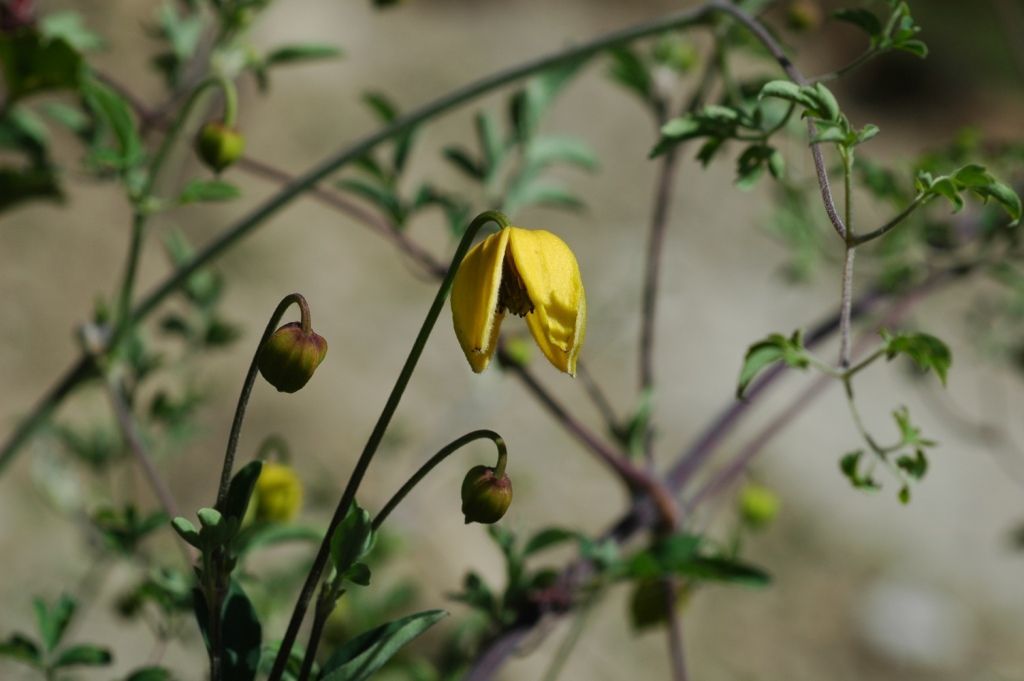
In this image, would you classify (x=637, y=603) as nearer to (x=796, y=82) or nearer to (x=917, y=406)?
(x=796, y=82)

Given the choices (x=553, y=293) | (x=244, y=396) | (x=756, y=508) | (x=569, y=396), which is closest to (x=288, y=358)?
(x=244, y=396)

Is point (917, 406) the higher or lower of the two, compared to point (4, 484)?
higher

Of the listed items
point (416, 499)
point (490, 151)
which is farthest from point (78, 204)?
point (490, 151)

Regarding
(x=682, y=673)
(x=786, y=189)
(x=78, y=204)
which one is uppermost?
(x=78, y=204)

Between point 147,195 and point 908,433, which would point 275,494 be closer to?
point 147,195

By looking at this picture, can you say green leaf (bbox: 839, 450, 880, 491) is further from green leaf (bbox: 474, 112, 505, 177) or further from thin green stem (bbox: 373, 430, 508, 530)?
green leaf (bbox: 474, 112, 505, 177)

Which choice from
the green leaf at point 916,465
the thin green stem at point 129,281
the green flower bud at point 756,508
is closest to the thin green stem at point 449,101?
the thin green stem at point 129,281

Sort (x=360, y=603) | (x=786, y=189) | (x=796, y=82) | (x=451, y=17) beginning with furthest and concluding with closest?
(x=451, y=17) < (x=360, y=603) < (x=786, y=189) < (x=796, y=82)

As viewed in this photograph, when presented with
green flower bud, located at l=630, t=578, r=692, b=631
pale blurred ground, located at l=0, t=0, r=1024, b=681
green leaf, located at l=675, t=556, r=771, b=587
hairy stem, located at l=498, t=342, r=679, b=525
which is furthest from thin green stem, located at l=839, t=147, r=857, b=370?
pale blurred ground, located at l=0, t=0, r=1024, b=681
